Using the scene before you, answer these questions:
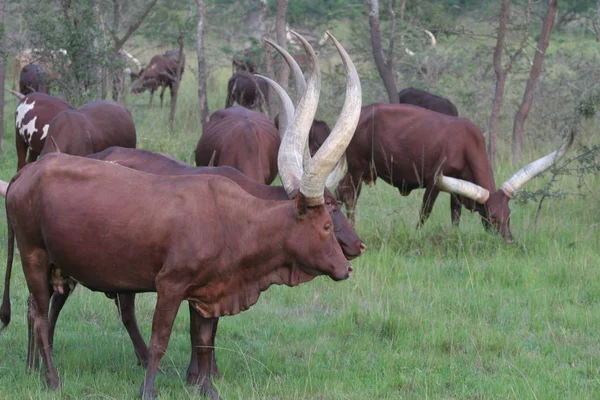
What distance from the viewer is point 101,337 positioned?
6.73 meters

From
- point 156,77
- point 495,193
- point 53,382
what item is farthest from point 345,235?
point 156,77

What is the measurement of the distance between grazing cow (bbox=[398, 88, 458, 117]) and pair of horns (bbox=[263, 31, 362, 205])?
24.1ft

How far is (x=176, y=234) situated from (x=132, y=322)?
4.04ft

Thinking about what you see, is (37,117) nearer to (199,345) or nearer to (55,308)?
(55,308)

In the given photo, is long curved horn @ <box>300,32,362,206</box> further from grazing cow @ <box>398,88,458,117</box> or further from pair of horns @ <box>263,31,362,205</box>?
grazing cow @ <box>398,88,458,117</box>

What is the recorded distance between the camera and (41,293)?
5539 mm

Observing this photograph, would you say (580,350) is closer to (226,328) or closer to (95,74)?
(226,328)

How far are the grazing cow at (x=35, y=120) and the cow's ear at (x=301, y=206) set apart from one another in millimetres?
6277

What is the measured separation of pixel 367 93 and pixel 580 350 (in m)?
11.4

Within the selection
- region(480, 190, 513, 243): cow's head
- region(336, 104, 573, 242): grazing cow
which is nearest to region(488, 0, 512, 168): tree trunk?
region(336, 104, 573, 242): grazing cow

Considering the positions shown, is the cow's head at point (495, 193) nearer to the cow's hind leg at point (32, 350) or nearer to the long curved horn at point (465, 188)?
the long curved horn at point (465, 188)

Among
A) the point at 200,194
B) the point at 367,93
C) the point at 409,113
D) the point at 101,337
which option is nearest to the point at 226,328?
the point at 101,337

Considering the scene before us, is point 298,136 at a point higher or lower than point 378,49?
higher

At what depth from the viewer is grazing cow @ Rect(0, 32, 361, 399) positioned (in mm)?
5164
